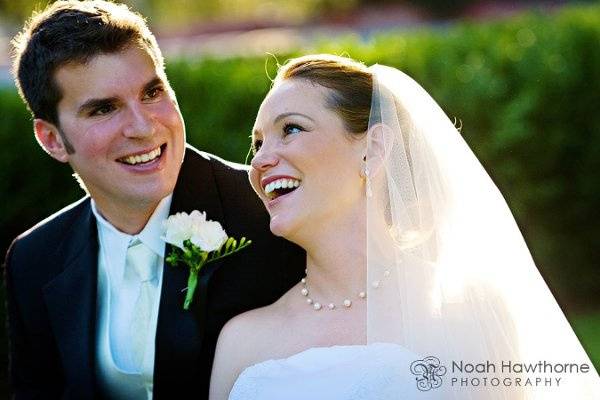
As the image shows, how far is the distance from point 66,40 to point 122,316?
3.77 ft

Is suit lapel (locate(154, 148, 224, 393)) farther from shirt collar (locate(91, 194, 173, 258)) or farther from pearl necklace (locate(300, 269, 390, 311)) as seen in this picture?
pearl necklace (locate(300, 269, 390, 311))

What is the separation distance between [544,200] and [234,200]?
3713mm

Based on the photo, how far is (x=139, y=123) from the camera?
455 centimetres

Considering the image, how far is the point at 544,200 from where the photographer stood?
791cm

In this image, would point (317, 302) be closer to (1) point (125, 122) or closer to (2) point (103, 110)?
(1) point (125, 122)

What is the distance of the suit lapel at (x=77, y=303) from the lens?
187 inches

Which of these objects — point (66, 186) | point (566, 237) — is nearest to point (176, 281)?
point (66, 186)

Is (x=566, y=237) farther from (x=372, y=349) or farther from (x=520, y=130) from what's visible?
(x=372, y=349)

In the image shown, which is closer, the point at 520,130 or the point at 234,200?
the point at 234,200

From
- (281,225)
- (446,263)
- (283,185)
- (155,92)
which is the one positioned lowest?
(446,263)

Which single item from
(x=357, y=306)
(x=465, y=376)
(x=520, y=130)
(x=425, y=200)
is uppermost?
(x=520, y=130)

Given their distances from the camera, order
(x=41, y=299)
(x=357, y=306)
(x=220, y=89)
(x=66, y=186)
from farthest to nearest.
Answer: (x=220, y=89), (x=66, y=186), (x=41, y=299), (x=357, y=306)

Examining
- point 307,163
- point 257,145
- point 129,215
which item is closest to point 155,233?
point 129,215

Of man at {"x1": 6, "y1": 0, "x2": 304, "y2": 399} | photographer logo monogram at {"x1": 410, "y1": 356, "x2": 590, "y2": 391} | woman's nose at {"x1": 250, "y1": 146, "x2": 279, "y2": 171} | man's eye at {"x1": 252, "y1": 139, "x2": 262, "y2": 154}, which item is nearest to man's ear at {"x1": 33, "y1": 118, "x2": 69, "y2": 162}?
man at {"x1": 6, "y1": 0, "x2": 304, "y2": 399}
